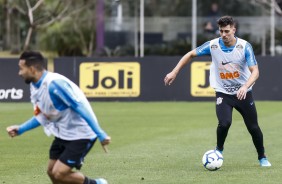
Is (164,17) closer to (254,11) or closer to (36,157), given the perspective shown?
(254,11)

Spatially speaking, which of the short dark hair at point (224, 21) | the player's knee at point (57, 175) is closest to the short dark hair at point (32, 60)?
the player's knee at point (57, 175)

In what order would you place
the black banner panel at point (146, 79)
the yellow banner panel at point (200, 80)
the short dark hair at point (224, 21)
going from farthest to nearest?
the black banner panel at point (146, 79), the yellow banner panel at point (200, 80), the short dark hair at point (224, 21)

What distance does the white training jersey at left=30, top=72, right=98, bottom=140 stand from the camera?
903 centimetres

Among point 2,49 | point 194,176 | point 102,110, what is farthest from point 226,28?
point 2,49

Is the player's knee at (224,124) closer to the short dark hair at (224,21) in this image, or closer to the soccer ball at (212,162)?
the soccer ball at (212,162)

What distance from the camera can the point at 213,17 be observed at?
47906 mm

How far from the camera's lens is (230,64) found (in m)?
12.6

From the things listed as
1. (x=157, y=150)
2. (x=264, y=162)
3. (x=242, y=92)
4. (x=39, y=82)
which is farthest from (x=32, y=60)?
(x=157, y=150)

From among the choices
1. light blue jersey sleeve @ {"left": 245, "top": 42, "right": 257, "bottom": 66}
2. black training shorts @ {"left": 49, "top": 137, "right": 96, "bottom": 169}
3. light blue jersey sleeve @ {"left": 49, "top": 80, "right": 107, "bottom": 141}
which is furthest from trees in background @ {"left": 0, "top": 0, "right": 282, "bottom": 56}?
light blue jersey sleeve @ {"left": 49, "top": 80, "right": 107, "bottom": 141}

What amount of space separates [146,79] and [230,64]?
643 inches

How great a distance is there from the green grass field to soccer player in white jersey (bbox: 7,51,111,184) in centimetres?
198

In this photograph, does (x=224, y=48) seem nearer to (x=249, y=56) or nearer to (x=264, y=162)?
(x=249, y=56)

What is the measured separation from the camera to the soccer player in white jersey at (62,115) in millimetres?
9016

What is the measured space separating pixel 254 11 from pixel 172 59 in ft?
68.5
